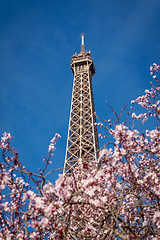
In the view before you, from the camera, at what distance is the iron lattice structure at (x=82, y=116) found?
19125 millimetres

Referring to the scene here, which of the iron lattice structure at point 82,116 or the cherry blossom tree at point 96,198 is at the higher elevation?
the iron lattice structure at point 82,116

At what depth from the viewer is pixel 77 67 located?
88.5ft

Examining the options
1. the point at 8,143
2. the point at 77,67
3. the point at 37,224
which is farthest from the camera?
the point at 77,67

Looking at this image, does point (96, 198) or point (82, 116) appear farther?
point (82, 116)

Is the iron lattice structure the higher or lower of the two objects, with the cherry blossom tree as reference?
higher

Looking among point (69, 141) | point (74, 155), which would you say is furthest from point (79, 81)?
point (74, 155)

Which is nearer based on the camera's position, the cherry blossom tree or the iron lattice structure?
the cherry blossom tree

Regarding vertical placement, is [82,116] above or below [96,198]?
above

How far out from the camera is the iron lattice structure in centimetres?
1912

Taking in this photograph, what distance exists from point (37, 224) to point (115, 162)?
1.70 metres

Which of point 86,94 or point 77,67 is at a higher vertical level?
point 77,67

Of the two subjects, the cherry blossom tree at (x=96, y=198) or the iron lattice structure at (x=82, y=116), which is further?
the iron lattice structure at (x=82, y=116)

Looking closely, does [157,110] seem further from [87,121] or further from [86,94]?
[86,94]

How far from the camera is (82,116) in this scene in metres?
22.1
